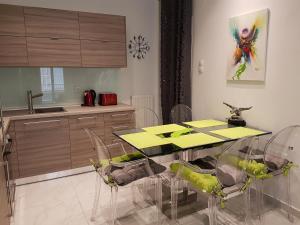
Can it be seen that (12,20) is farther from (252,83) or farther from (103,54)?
(252,83)

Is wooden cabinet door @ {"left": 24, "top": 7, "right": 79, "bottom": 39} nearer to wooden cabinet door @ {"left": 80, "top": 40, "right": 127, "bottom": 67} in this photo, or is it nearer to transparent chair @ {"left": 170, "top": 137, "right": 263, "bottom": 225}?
wooden cabinet door @ {"left": 80, "top": 40, "right": 127, "bottom": 67}

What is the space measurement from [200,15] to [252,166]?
2113 millimetres

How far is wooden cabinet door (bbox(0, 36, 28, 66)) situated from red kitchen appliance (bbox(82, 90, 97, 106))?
889 mm

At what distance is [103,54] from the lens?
338 centimetres

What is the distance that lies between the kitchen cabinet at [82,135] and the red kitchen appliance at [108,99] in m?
0.39

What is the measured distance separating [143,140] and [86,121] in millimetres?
1316

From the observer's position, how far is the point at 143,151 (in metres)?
1.90

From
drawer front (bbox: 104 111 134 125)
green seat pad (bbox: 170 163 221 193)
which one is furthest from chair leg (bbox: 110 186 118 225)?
drawer front (bbox: 104 111 134 125)

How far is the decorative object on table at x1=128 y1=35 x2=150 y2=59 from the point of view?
3895 millimetres

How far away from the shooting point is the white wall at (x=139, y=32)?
146 inches

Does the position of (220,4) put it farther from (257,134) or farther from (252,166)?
(252,166)

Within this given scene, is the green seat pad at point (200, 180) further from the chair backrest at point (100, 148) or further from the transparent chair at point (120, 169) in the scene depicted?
the chair backrest at point (100, 148)

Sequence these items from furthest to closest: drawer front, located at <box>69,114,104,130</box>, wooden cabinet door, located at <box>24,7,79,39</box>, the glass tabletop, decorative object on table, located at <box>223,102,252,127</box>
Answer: drawer front, located at <box>69,114,104,130</box> < wooden cabinet door, located at <box>24,7,79,39</box> < decorative object on table, located at <box>223,102,252,127</box> < the glass tabletop

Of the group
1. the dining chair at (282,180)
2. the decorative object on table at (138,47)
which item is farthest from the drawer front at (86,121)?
the dining chair at (282,180)
